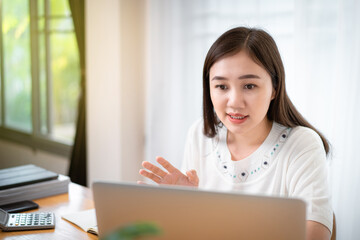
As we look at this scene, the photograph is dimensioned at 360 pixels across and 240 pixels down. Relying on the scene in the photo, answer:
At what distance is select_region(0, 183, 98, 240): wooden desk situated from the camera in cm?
132

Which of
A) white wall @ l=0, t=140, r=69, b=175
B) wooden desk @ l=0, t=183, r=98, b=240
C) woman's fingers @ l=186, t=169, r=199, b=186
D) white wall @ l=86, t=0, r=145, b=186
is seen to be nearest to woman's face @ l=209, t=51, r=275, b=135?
woman's fingers @ l=186, t=169, r=199, b=186

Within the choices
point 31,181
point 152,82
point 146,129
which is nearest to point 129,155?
point 146,129

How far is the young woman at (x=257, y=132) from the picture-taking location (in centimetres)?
139

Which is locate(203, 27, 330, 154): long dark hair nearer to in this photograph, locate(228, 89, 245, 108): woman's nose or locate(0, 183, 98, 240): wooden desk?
locate(228, 89, 245, 108): woman's nose

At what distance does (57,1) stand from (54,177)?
8.21ft

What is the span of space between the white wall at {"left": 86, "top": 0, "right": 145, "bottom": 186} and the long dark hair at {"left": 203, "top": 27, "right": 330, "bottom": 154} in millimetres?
1474

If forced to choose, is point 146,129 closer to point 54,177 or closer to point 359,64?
point 54,177

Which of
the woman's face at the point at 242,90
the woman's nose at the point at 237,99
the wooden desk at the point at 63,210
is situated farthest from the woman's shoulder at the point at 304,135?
the wooden desk at the point at 63,210

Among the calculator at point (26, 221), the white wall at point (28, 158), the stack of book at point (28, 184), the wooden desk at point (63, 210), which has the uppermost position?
the stack of book at point (28, 184)

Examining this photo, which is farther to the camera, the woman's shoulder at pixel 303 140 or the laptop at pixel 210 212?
the woman's shoulder at pixel 303 140

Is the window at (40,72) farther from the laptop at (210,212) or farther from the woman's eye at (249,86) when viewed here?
the laptop at (210,212)

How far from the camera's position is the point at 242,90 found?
1.48m

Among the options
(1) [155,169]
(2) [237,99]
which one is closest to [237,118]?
(2) [237,99]

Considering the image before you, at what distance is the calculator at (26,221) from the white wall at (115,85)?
1621mm
